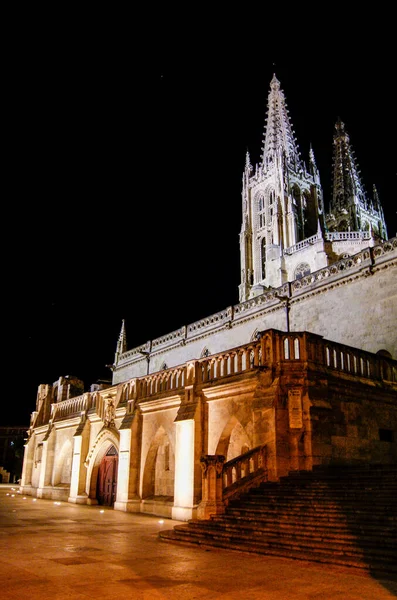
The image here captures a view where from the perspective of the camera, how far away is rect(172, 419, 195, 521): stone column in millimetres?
14500

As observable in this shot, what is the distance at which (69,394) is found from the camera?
1209 inches

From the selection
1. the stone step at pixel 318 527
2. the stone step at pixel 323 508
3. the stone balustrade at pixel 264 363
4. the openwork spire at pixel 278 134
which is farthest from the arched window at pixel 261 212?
the stone step at pixel 318 527

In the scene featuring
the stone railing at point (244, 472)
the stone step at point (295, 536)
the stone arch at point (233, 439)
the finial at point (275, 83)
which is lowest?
the stone step at point (295, 536)

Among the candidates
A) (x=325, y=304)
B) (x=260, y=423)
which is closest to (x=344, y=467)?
(x=260, y=423)

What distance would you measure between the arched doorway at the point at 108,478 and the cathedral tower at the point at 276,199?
41.4m

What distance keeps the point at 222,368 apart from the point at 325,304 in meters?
9.77

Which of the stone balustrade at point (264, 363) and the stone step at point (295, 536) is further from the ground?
the stone balustrade at point (264, 363)

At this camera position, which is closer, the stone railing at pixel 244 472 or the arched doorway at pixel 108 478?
the stone railing at pixel 244 472

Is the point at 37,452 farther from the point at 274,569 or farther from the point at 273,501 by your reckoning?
the point at 274,569

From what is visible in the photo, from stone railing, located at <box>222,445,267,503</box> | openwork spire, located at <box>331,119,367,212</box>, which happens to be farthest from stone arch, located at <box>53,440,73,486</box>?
openwork spire, located at <box>331,119,367,212</box>

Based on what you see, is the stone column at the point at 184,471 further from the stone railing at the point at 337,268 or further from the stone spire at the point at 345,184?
the stone spire at the point at 345,184

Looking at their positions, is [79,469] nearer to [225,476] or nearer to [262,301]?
[225,476]

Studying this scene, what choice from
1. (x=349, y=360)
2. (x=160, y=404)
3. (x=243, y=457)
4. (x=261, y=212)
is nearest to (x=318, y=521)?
(x=243, y=457)

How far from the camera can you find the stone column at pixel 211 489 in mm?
11008
